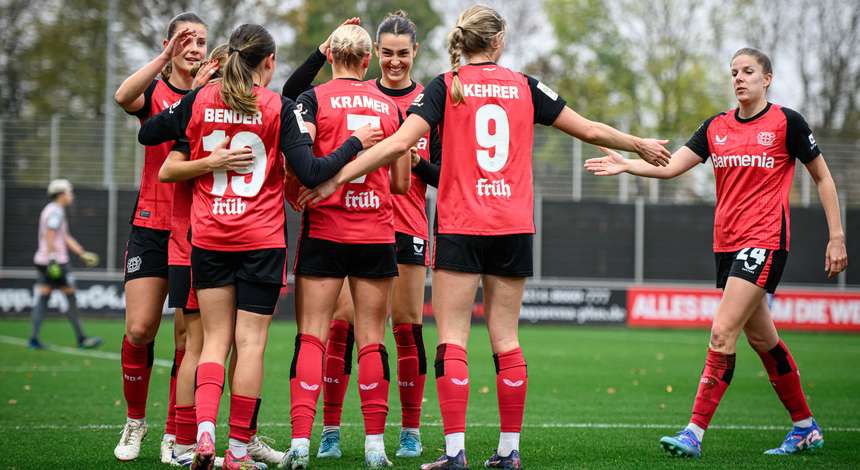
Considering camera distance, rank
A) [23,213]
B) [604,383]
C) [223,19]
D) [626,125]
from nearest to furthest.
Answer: [604,383], [23,213], [223,19], [626,125]

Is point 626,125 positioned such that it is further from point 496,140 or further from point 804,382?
point 496,140

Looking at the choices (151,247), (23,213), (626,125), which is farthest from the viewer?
(626,125)

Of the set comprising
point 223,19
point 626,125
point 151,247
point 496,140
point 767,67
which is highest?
point 223,19

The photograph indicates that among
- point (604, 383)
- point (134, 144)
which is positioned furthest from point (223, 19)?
point (604, 383)

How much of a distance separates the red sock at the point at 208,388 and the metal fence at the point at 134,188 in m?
18.7

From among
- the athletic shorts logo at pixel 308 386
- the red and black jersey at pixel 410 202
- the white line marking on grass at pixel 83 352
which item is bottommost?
the white line marking on grass at pixel 83 352

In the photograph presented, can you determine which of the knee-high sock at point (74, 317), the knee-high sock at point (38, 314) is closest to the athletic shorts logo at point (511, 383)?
the knee-high sock at point (74, 317)

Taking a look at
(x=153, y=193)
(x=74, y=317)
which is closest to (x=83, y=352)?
(x=74, y=317)

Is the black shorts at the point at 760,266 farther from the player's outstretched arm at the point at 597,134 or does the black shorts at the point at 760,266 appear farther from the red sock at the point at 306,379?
the red sock at the point at 306,379

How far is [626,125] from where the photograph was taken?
3834cm

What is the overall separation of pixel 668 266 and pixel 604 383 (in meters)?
13.6

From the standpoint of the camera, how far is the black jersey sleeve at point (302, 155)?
5.30 m

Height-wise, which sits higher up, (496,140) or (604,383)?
(496,140)

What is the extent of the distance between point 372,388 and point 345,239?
2.89ft
